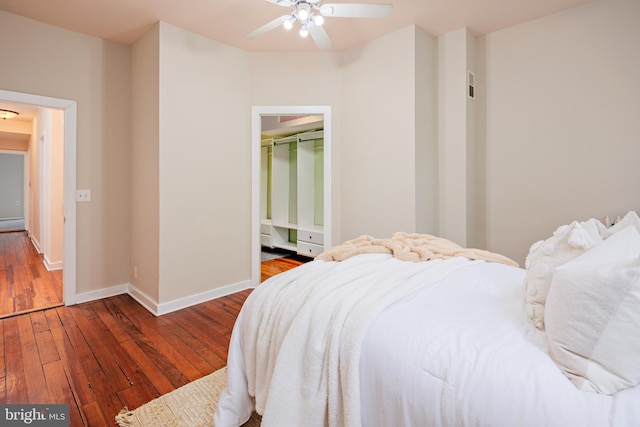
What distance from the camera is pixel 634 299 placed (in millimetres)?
783

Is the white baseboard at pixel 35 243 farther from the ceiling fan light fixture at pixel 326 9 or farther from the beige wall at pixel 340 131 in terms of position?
the ceiling fan light fixture at pixel 326 9

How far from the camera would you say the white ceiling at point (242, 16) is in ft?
8.68

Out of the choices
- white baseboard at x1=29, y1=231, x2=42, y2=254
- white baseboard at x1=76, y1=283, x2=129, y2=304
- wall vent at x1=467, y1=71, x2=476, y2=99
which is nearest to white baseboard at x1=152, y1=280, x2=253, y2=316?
white baseboard at x1=76, y1=283, x2=129, y2=304

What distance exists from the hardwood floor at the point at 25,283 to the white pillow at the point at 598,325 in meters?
4.00

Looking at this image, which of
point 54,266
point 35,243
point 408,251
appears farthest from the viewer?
point 35,243

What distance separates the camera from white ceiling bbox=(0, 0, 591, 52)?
2.64 meters

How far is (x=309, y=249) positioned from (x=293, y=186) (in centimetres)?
136

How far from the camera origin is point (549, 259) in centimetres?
123

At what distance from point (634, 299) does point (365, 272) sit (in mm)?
939

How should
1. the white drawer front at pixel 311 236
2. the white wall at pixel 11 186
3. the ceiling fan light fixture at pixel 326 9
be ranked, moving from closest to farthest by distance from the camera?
the ceiling fan light fixture at pixel 326 9 → the white drawer front at pixel 311 236 → the white wall at pixel 11 186

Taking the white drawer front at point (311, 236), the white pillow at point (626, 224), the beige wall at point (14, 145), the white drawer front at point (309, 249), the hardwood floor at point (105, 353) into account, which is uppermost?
the beige wall at point (14, 145)

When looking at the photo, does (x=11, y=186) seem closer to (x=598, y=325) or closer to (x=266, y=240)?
(x=266, y=240)

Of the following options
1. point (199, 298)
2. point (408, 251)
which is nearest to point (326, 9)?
point (408, 251)

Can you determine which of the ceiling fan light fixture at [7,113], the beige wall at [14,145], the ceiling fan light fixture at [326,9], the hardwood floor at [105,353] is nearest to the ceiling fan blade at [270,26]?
the ceiling fan light fixture at [326,9]
